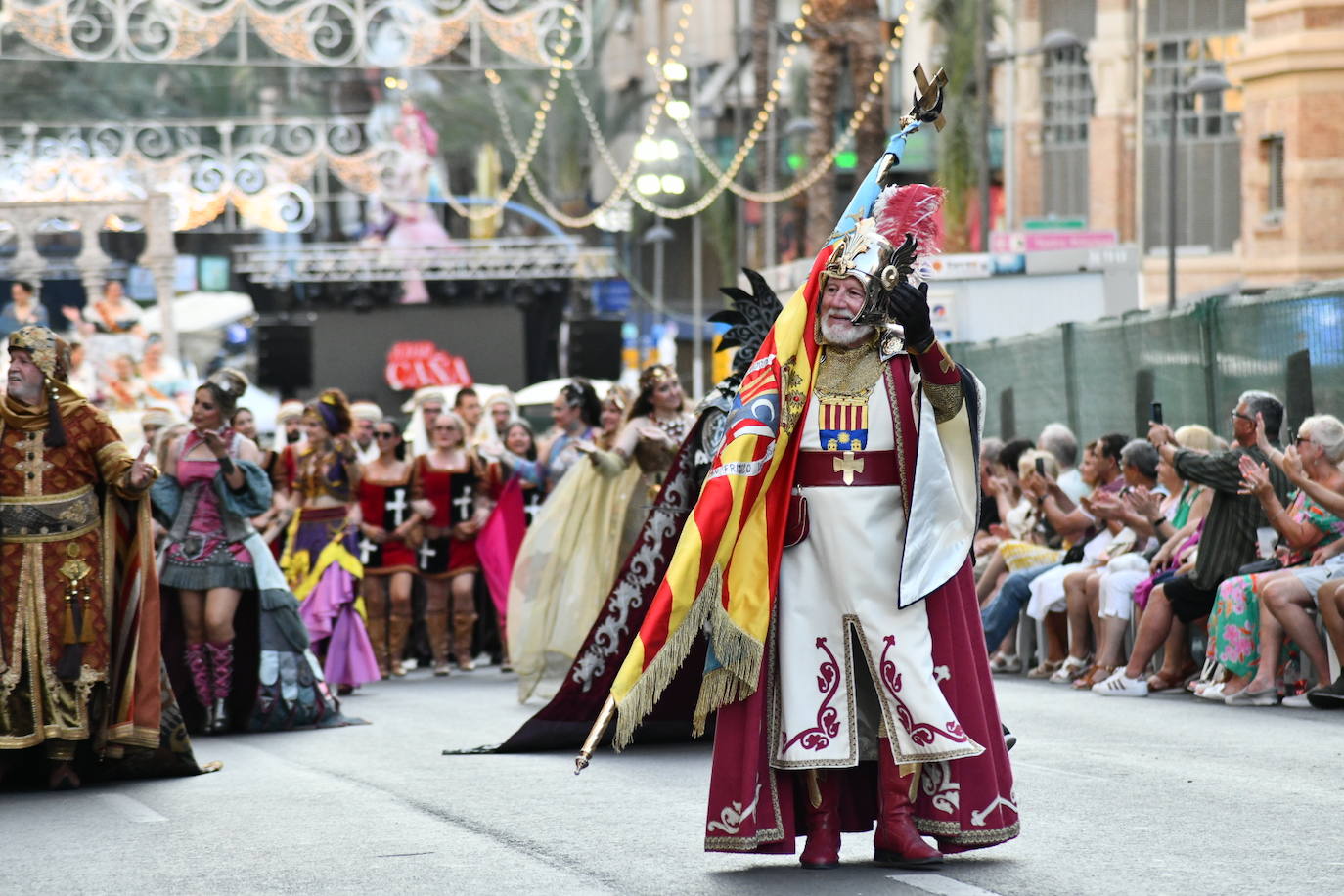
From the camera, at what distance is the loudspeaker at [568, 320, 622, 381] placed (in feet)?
120

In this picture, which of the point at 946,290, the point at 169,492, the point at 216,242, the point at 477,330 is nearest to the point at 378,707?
the point at 169,492

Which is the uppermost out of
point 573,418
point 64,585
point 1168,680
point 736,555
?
point 573,418

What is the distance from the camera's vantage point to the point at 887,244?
7109 mm

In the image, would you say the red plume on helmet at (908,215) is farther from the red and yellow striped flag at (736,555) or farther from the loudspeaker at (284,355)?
the loudspeaker at (284,355)

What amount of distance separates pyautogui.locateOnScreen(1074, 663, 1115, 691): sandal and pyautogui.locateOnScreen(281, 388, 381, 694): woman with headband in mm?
4630

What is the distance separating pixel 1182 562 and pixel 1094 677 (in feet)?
3.01

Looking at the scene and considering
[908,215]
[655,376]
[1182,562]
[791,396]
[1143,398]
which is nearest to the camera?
[791,396]

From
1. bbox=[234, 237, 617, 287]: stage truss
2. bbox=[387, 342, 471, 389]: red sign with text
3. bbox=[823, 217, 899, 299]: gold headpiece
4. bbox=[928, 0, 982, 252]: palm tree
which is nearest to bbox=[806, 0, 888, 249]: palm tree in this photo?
bbox=[928, 0, 982, 252]: palm tree

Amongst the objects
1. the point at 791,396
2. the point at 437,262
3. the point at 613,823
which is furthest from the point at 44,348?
the point at 437,262

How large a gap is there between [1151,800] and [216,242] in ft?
168

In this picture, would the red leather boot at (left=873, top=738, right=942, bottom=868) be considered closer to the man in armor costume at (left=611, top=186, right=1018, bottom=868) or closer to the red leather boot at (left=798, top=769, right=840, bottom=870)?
the man in armor costume at (left=611, top=186, right=1018, bottom=868)

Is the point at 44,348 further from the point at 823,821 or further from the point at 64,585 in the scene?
the point at 823,821

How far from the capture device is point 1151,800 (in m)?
8.44

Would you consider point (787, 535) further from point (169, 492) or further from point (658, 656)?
point (169, 492)
